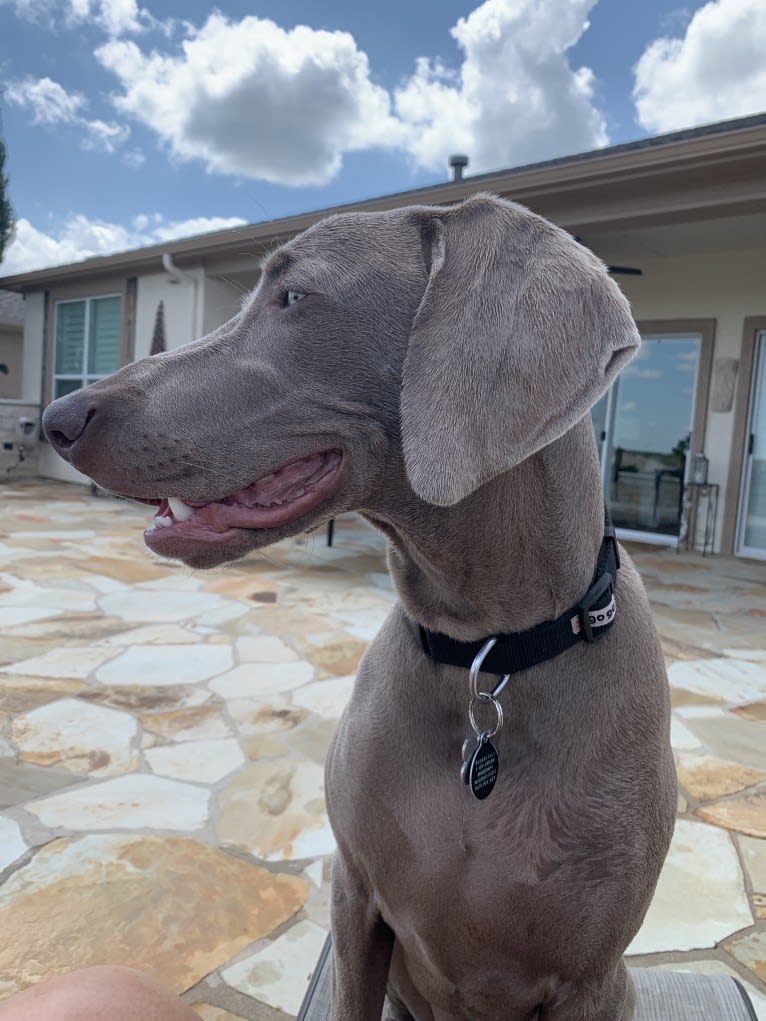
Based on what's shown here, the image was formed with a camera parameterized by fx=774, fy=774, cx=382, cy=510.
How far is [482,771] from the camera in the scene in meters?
1.09

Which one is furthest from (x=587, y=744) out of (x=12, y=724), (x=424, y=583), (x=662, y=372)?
(x=662, y=372)

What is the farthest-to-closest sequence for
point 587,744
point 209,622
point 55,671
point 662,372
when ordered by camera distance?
1. point 662,372
2. point 209,622
3. point 55,671
4. point 587,744

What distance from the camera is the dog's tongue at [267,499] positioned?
116cm

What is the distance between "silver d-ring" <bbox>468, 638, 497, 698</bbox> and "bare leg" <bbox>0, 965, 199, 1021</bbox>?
0.55 m

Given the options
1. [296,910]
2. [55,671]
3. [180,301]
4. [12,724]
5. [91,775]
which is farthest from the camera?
[180,301]

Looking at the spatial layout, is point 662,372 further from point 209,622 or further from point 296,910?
point 296,910

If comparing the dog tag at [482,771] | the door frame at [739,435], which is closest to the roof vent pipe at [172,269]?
the door frame at [739,435]

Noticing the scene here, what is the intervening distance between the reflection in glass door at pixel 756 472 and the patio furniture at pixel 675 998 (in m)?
6.61

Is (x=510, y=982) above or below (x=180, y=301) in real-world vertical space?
below

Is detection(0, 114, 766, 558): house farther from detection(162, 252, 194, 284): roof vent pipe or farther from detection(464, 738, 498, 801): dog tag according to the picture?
detection(464, 738, 498, 801): dog tag

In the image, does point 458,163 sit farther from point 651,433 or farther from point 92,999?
point 92,999

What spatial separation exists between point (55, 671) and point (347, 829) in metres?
2.83

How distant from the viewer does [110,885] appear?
2.04 meters

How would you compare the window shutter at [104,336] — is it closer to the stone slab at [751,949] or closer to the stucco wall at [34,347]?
the stucco wall at [34,347]
